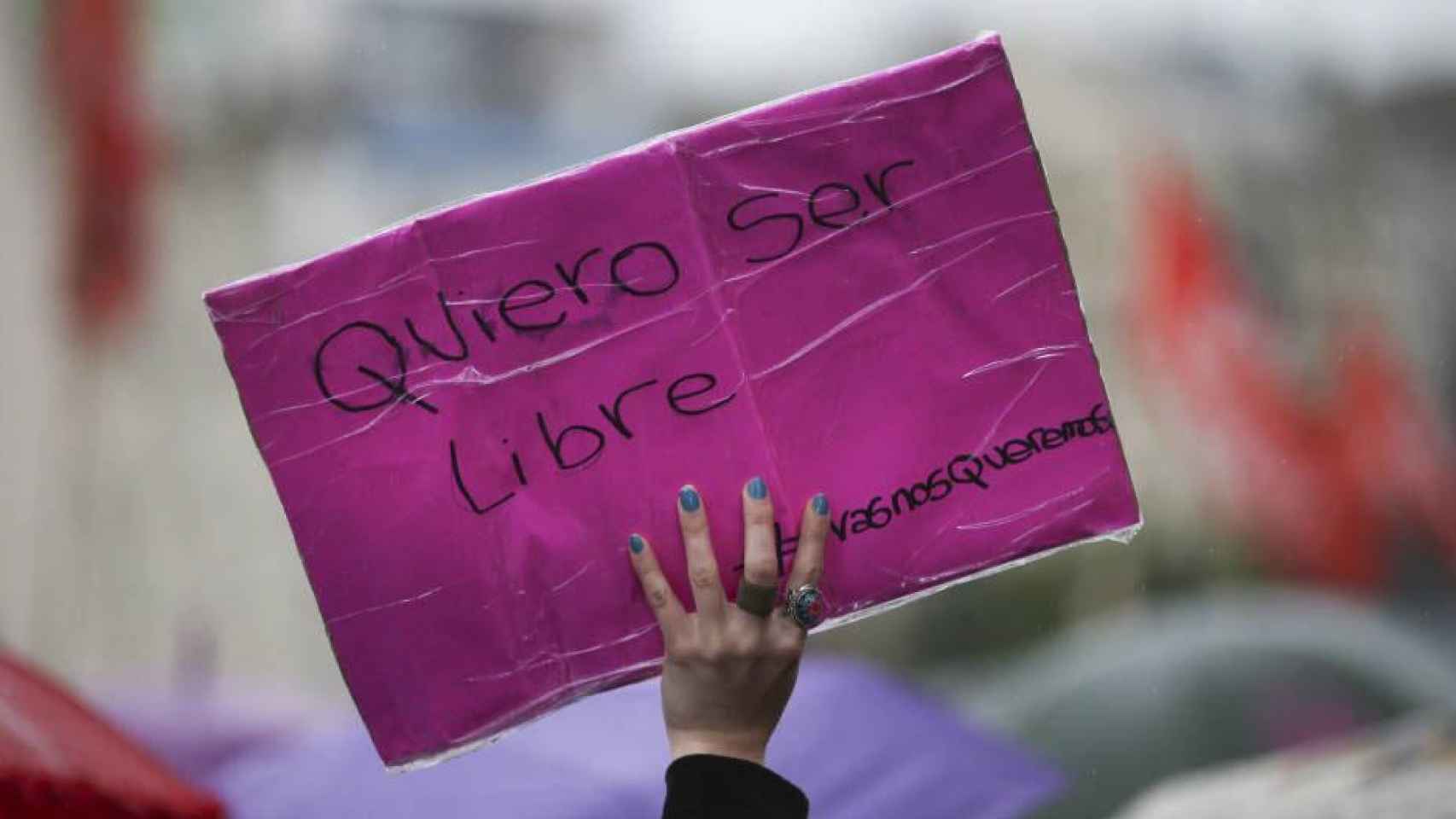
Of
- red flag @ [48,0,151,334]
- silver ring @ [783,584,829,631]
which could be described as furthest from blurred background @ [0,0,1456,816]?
silver ring @ [783,584,829,631]

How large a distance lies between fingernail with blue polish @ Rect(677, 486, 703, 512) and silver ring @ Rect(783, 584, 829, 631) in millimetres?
112

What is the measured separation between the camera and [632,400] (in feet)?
4.41

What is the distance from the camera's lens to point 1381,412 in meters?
3.75

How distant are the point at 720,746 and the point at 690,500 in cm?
21

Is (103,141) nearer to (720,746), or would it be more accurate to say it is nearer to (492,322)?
(492,322)

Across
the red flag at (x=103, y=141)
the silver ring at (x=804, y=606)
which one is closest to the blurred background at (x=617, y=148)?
the red flag at (x=103, y=141)

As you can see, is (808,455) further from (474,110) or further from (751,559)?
(474,110)

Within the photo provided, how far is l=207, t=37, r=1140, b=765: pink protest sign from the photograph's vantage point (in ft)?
4.37

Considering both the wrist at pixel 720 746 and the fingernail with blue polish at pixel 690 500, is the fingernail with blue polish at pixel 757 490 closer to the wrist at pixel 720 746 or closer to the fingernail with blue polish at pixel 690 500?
the fingernail with blue polish at pixel 690 500

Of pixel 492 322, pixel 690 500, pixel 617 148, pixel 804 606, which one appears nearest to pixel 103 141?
pixel 617 148

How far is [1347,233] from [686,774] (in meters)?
3.10

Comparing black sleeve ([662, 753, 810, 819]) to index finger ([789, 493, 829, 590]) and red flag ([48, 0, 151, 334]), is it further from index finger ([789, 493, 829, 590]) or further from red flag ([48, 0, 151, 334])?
red flag ([48, 0, 151, 334])

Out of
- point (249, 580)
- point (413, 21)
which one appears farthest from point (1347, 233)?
point (249, 580)

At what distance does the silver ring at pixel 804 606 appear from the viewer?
1.22 m
